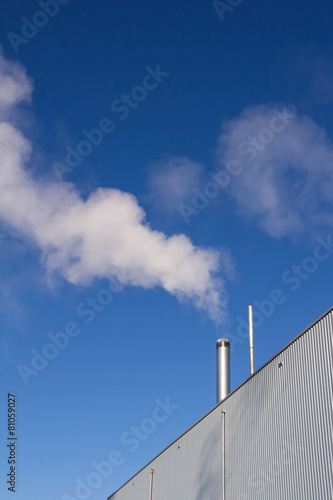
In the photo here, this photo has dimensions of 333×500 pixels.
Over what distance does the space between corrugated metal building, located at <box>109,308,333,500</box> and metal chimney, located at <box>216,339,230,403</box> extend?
8103 millimetres

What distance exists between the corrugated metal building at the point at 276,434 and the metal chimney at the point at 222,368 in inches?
319

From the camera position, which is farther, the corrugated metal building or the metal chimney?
the metal chimney

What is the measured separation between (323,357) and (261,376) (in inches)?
171

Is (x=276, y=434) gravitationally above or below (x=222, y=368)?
below

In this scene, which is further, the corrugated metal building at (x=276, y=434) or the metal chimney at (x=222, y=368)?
the metal chimney at (x=222, y=368)

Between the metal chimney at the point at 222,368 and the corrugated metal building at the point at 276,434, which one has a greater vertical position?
the metal chimney at the point at 222,368

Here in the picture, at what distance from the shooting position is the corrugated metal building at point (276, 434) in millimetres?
16109

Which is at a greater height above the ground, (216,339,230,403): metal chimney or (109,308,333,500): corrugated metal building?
(216,339,230,403): metal chimney

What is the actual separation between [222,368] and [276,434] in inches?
703

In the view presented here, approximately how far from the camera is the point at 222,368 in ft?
119

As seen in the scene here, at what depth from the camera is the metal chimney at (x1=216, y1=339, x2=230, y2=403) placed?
35078mm

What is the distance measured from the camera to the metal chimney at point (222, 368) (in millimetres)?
35078

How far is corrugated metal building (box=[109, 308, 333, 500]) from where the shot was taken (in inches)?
634

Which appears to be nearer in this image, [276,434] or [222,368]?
[276,434]
